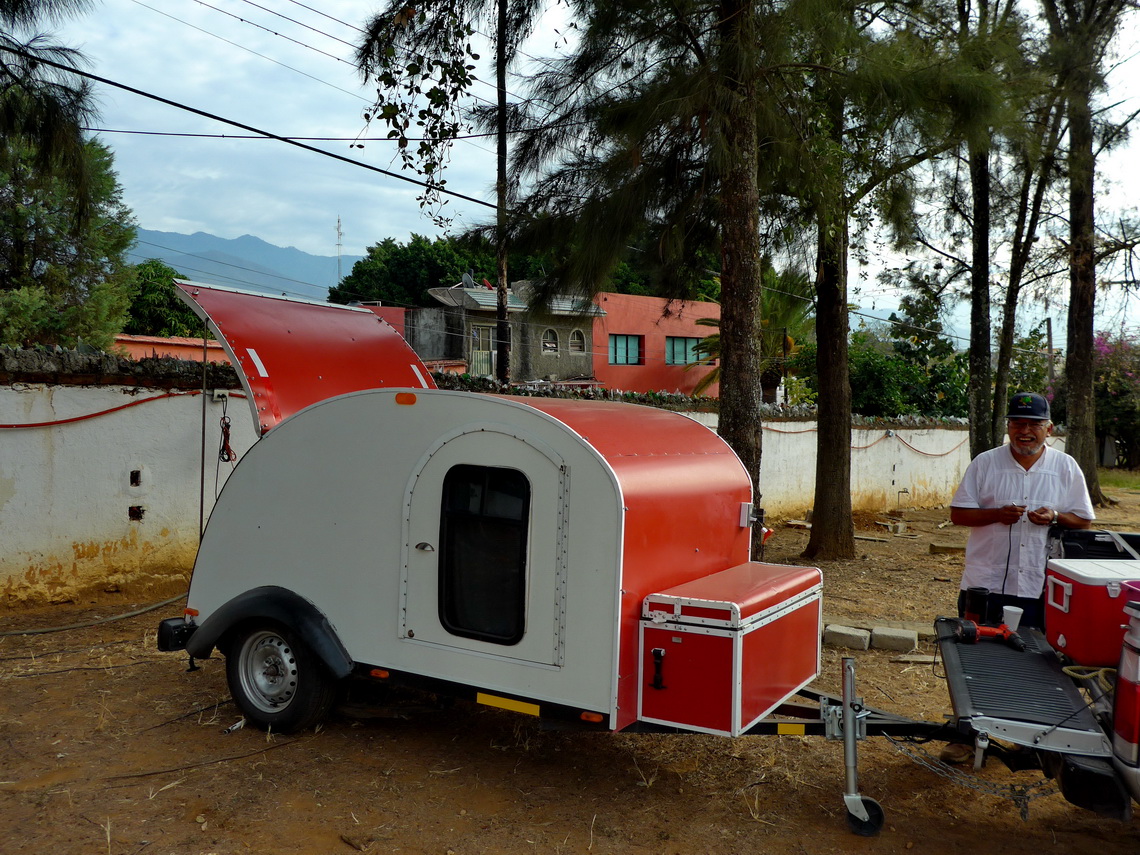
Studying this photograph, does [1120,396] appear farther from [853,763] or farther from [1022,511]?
[853,763]

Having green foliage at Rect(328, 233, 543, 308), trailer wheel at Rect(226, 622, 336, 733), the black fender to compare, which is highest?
green foliage at Rect(328, 233, 543, 308)

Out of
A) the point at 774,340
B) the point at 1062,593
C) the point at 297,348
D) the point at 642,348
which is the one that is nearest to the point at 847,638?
the point at 1062,593

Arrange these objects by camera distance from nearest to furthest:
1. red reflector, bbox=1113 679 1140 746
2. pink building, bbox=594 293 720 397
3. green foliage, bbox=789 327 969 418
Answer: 1. red reflector, bbox=1113 679 1140 746
2. green foliage, bbox=789 327 969 418
3. pink building, bbox=594 293 720 397

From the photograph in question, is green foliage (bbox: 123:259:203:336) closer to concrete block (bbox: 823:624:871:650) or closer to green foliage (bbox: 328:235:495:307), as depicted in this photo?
green foliage (bbox: 328:235:495:307)

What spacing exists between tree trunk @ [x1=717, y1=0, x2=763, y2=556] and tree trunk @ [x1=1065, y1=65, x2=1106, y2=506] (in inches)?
322

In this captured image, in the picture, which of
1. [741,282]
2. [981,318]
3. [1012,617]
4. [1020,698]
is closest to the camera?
[1020,698]

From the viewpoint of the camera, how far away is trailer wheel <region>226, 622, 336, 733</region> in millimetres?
4945

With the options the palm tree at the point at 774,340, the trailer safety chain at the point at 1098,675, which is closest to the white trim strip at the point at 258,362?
the trailer safety chain at the point at 1098,675

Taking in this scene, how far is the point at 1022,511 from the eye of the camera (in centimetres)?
449

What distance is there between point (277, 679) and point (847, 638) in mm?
4236

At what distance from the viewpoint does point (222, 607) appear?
520 cm

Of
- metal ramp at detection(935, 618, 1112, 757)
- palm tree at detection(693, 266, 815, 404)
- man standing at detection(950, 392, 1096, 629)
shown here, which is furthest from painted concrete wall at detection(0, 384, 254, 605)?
palm tree at detection(693, 266, 815, 404)

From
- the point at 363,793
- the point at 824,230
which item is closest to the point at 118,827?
the point at 363,793

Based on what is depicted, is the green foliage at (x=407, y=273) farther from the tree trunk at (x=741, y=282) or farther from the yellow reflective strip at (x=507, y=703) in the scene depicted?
the yellow reflective strip at (x=507, y=703)
